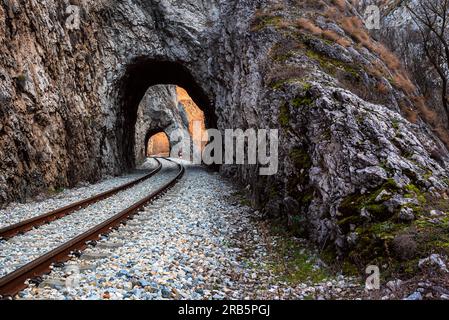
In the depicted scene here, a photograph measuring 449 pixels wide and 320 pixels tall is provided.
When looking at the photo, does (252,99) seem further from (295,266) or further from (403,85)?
(295,266)

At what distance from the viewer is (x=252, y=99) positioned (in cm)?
1545

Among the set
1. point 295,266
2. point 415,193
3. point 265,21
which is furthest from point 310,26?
point 295,266

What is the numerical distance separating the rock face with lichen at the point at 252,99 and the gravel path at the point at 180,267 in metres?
1.26

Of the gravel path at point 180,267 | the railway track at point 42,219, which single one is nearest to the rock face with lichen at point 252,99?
the gravel path at point 180,267

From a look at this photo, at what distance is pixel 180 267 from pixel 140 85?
2545cm

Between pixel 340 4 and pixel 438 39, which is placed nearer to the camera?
pixel 438 39

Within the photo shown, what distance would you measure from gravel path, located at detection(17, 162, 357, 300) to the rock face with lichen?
4.13ft

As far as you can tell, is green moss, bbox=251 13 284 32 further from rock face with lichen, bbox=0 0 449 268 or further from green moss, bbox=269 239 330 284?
green moss, bbox=269 239 330 284

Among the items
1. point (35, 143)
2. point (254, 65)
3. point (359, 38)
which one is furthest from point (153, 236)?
point (359, 38)

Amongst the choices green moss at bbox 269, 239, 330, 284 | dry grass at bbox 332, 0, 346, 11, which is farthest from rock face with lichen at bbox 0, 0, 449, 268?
green moss at bbox 269, 239, 330, 284

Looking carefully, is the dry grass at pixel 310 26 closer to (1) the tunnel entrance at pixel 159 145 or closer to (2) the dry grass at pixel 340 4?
(2) the dry grass at pixel 340 4

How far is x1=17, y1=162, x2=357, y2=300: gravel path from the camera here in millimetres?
5262

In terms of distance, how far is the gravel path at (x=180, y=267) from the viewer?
5262mm
